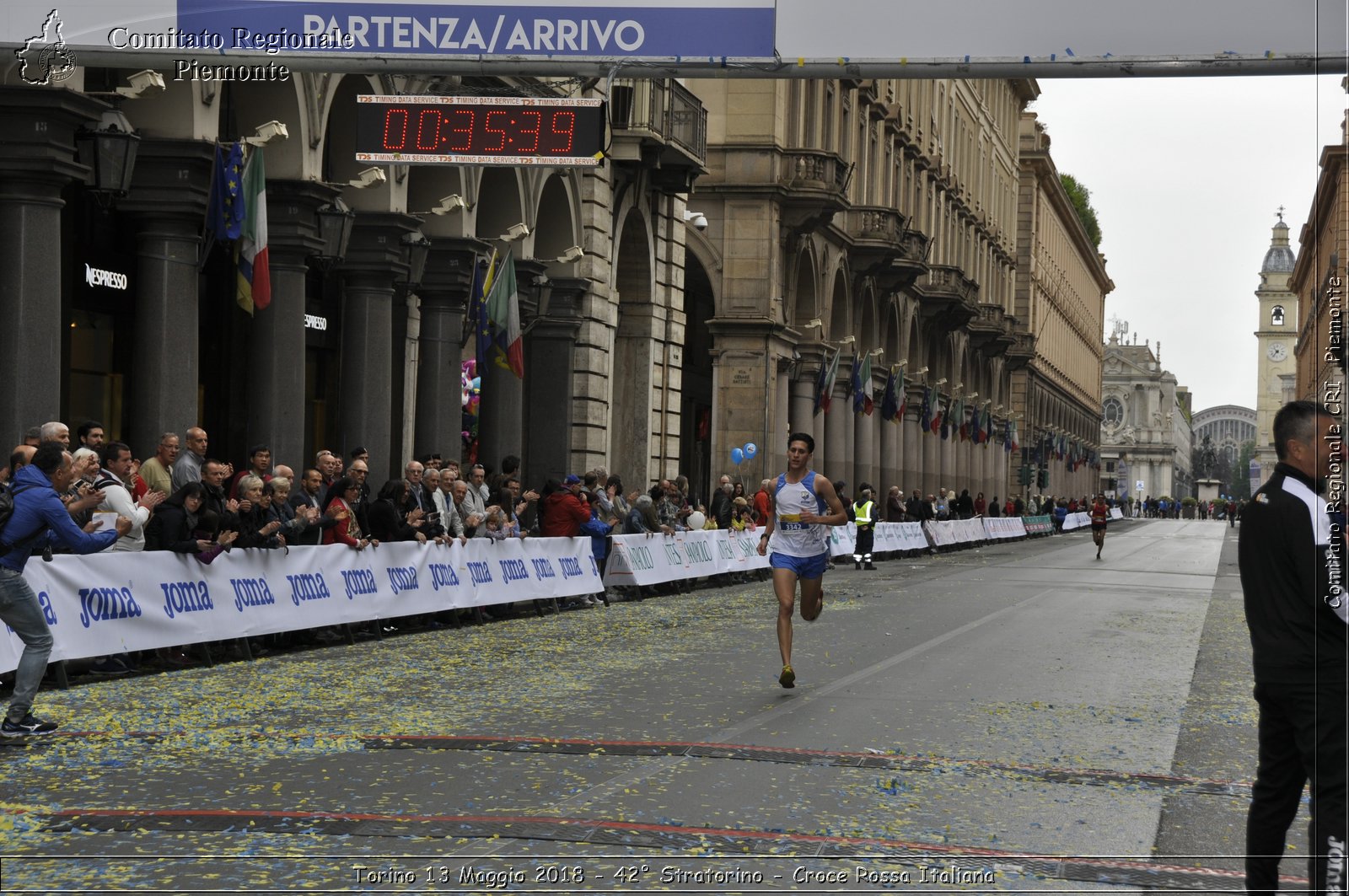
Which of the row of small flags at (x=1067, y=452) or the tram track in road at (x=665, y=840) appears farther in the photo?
the row of small flags at (x=1067, y=452)

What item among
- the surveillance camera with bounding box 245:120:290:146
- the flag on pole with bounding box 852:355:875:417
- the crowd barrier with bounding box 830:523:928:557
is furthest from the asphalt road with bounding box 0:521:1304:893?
the flag on pole with bounding box 852:355:875:417

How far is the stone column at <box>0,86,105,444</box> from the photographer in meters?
16.7

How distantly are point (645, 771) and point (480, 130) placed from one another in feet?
25.7

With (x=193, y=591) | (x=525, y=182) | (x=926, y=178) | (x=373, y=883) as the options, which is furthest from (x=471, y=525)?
(x=926, y=178)

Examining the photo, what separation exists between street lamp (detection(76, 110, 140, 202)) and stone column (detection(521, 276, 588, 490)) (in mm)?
13341

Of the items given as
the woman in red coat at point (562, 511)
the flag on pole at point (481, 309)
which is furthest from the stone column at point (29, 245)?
the flag on pole at point (481, 309)

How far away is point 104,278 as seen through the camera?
20.7m

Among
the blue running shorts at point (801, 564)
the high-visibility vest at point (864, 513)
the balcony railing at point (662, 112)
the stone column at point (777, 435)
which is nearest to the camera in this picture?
the blue running shorts at point (801, 564)

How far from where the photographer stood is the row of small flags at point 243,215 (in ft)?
63.0

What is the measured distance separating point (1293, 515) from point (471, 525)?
1428 centimetres

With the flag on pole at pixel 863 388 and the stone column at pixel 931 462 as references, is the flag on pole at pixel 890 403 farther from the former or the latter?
the stone column at pixel 931 462

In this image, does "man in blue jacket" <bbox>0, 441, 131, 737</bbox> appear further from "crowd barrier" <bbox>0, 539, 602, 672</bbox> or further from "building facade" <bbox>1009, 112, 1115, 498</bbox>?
"building facade" <bbox>1009, 112, 1115, 498</bbox>

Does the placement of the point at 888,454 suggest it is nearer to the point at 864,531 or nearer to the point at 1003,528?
the point at 1003,528

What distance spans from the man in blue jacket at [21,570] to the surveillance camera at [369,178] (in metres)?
13.6
